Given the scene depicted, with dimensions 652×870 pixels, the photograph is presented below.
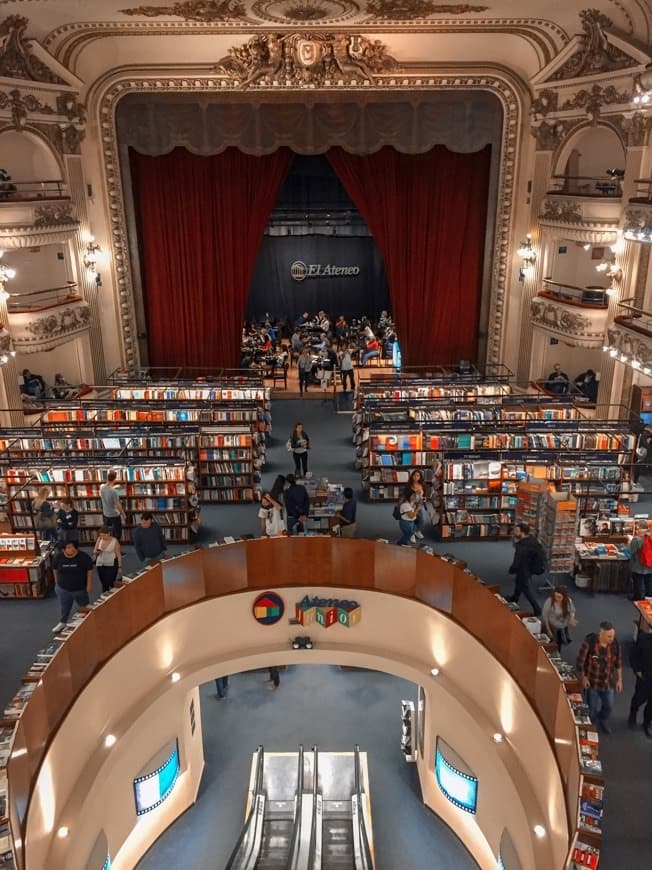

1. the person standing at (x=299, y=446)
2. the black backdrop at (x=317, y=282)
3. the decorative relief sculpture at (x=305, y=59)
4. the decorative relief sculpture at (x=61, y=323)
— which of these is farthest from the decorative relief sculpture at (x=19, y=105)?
the black backdrop at (x=317, y=282)

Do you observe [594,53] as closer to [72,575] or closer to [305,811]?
[72,575]

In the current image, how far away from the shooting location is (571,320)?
1308 cm

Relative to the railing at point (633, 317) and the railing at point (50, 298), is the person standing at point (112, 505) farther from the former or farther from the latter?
the railing at point (633, 317)

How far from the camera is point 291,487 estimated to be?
9070 mm

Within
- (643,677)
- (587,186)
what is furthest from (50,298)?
(643,677)

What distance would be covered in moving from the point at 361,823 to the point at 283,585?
10.2ft

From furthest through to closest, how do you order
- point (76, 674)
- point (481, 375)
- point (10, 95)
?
Answer: point (481, 375), point (10, 95), point (76, 674)

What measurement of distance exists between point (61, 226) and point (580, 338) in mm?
9842

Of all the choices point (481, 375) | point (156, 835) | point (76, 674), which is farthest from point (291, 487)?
point (481, 375)

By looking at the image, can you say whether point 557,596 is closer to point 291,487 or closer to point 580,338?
point 291,487

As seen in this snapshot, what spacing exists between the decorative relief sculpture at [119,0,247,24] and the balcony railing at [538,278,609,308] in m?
7.42

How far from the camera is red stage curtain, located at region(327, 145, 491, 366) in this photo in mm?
15695

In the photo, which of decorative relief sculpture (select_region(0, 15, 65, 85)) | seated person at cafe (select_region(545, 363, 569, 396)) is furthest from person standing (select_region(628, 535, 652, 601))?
decorative relief sculpture (select_region(0, 15, 65, 85))

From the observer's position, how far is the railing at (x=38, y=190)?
13.0 m
